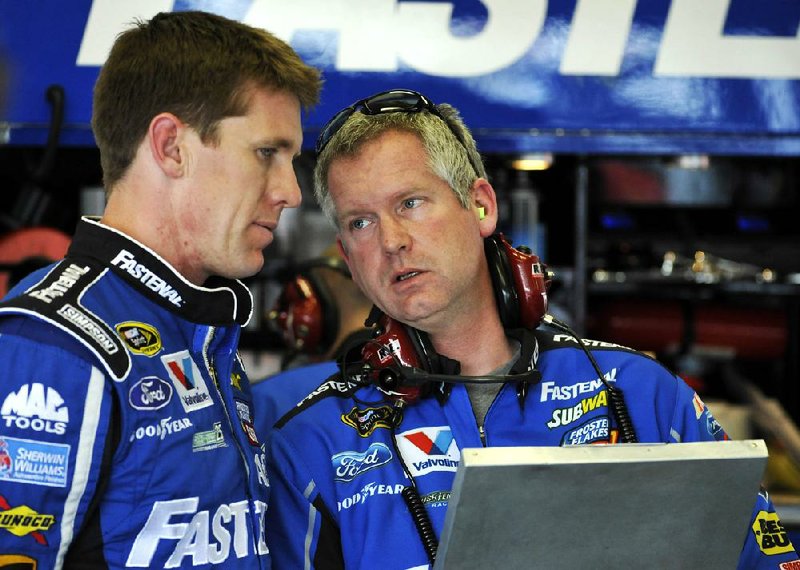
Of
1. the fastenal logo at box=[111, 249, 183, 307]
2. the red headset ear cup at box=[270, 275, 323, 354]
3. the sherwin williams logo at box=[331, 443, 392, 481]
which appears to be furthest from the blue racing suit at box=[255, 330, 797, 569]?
the red headset ear cup at box=[270, 275, 323, 354]

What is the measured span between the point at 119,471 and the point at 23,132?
73.0 inches

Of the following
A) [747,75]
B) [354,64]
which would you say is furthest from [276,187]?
[747,75]

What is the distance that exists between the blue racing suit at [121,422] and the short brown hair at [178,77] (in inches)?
5.5

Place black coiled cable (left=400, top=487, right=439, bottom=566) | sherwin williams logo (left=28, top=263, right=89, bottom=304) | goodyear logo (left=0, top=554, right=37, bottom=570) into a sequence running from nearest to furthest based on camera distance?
goodyear logo (left=0, top=554, right=37, bottom=570) < sherwin williams logo (left=28, top=263, right=89, bottom=304) < black coiled cable (left=400, top=487, right=439, bottom=566)

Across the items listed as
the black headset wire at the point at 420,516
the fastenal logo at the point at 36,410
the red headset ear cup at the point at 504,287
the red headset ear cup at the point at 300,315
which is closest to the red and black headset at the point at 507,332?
the red headset ear cup at the point at 504,287

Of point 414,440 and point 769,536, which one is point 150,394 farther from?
point 769,536

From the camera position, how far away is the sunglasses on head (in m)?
1.89

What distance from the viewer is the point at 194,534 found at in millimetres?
A: 1340

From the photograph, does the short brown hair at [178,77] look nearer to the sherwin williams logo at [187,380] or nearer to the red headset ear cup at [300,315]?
the sherwin williams logo at [187,380]

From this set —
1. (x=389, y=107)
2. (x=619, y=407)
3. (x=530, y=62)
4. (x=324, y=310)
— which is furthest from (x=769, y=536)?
(x=530, y=62)

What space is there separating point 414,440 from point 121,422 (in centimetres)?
67

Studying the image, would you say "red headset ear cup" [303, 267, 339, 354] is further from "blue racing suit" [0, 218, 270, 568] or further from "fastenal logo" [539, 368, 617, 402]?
"blue racing suit" [0, 218, 270, 568]

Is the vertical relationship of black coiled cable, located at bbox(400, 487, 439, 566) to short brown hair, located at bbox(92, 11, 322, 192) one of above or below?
below

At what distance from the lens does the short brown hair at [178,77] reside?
1431mm
